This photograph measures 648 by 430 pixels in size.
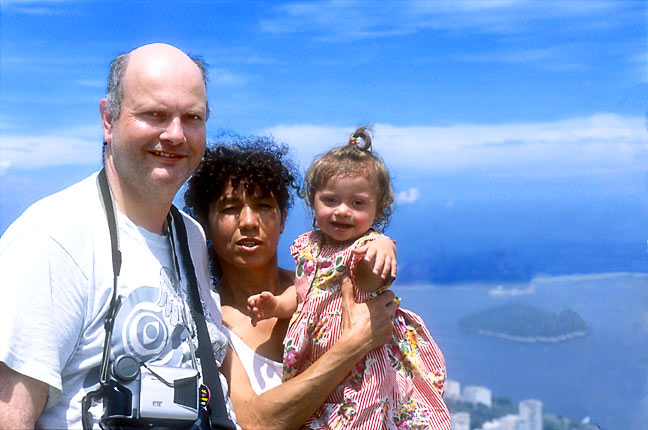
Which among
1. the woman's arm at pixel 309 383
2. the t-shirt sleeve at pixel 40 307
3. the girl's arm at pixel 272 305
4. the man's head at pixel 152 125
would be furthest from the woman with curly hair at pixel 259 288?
the t-shirt sleeve at pixel 40 307

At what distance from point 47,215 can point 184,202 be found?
1.48 metres

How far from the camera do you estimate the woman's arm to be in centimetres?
325

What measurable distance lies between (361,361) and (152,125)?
57.0 inches

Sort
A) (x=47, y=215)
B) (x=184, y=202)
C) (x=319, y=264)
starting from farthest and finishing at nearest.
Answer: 1. (x=184, y=202)
2. (x=319, y=264)
3. (x=47, y=215)

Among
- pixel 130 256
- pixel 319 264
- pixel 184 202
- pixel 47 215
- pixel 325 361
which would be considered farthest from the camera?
pixel 184 202

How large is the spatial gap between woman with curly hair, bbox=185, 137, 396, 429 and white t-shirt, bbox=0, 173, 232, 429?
605 millimetres

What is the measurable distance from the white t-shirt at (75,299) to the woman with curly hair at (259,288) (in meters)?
0.60

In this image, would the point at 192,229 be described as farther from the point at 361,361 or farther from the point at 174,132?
the point at 361,361

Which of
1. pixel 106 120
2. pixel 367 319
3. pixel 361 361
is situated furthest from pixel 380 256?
pixel 106 120

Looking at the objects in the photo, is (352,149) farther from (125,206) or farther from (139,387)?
(139,387)

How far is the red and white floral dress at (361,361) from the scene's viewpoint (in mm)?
3342

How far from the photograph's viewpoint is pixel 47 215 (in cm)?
258

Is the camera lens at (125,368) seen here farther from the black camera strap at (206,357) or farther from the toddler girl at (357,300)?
the toddler girl at (357,300)

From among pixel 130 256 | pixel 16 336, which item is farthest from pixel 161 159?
pixel 16 336
